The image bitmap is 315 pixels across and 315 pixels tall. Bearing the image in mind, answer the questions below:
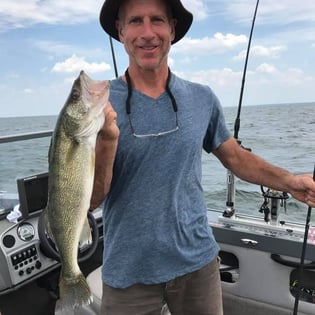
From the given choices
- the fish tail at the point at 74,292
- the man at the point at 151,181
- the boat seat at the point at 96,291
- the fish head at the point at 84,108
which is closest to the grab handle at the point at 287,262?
the man at the point at 151,181

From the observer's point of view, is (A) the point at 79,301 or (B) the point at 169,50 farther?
(B) the point at 169,50

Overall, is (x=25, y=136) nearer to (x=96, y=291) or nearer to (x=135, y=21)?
(x=96, y=291)

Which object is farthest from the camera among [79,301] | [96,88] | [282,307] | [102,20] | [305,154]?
[305,154]

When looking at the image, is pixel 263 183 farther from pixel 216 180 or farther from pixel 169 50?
pixel 216 180

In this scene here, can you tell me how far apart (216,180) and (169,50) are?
6261 millimetres

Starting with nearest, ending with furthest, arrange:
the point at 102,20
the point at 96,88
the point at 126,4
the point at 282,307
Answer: the point at 96,88, the point at 126,4, the point at 102,20, the point at 282,307

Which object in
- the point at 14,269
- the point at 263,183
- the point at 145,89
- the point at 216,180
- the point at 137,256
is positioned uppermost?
the point at 145,89

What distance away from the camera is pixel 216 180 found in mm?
7852

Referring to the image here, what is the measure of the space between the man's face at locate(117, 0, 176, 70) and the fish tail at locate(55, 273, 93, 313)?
90 cm

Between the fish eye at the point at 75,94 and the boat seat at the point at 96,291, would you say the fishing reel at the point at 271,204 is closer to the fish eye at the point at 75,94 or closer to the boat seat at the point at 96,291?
the boat seat at the point at 96,291

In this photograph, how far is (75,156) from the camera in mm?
1317

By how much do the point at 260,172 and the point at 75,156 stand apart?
1028mm

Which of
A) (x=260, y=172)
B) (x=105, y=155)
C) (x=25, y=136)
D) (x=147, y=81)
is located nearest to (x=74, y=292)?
(x=105, y=155)

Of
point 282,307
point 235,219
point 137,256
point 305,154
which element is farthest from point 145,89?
point 305,154
